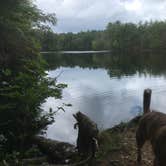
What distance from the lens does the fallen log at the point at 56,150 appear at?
1012cm

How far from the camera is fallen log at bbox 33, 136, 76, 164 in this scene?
10.1m

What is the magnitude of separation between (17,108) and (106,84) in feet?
80.3

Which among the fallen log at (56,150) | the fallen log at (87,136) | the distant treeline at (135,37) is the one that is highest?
the distant treeline at (135,37)

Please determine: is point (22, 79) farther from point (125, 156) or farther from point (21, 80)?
point (125, 156)

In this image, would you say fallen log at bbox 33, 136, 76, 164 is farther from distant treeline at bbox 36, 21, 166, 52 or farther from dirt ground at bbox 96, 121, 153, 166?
distant treeline at bbox 36, 21, 166, 52

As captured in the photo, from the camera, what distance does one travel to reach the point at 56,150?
10734 mm

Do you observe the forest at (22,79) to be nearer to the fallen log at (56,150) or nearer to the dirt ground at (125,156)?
the fallen log at (56,150)

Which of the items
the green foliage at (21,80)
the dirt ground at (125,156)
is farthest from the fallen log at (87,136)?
the green foliage at (21,80)

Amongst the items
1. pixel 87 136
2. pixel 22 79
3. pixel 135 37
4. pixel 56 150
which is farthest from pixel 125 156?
pixel 135 37

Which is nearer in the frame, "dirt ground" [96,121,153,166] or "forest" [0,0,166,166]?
"dirt ground" [96,121,153,166]

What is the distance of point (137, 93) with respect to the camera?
93.8ft

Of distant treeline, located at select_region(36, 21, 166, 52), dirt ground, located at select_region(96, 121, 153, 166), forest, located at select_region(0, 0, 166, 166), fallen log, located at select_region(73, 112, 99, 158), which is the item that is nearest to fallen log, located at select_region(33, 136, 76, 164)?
forest, located at select_region(0, 0, 166, 166)

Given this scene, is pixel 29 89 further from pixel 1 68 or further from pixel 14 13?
pixel 14 13

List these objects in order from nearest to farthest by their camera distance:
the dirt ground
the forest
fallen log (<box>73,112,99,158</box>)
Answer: the dirt ground → fallen log (<box>73,112,99,158</box>) → the forest
